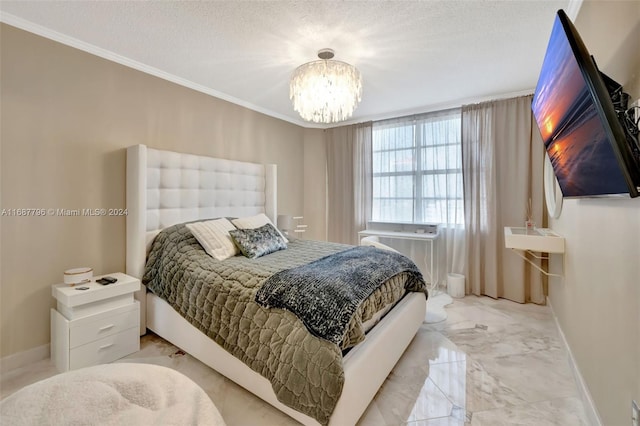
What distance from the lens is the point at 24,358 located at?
205cm

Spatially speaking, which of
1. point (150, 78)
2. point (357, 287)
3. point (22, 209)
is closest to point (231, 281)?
point (357, 287)

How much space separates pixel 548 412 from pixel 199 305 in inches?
89.9

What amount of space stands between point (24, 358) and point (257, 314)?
193cm

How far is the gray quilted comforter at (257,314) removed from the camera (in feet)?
4.38

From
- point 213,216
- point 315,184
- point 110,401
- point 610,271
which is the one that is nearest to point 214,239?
point 213,216

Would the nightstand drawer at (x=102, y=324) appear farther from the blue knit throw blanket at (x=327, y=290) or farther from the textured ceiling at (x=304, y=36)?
the textured ceiling at (x=304, y=36)

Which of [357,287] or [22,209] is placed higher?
[22,209]

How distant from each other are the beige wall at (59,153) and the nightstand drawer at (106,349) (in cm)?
48

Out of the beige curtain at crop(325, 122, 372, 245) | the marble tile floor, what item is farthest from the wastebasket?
the beige curtain at crop(325, 122, 372, 245)

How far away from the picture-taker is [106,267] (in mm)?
2457

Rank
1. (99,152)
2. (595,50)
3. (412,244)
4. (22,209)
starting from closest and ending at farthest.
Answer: (595,50), (22,209), (99,152), (412,244)

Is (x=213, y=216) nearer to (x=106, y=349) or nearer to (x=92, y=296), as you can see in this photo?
(x=92, y=296)

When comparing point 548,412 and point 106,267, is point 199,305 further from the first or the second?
point 548,412

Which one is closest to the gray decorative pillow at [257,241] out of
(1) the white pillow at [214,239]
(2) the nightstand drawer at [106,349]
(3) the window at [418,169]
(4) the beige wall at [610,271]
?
(1) the white pillow at [214,239]
